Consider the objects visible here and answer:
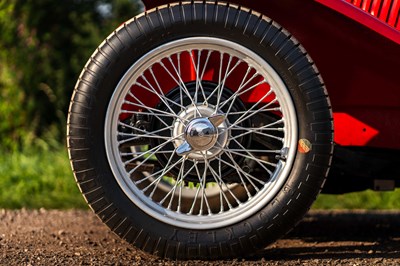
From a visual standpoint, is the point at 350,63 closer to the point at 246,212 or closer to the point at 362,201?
the point at 246,212

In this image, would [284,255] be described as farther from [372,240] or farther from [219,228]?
[372,240]

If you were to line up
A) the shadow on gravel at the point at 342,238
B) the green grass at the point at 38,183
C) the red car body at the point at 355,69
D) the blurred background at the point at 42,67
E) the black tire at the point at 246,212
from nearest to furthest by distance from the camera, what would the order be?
the black tire at the point at 246,212
the red car body at the point at 355,69
the shadow on gravel at the point at 342,238
the green grass at the point at 38,183
the blurred background at the point at 42,67

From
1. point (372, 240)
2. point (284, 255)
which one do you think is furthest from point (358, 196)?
point (284, 255)

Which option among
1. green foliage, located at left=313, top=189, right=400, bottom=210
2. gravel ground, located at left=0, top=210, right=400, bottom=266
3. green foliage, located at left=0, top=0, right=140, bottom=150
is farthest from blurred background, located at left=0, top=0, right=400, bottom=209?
green foliage, located at left=313, top=189, right=400, bottom=210

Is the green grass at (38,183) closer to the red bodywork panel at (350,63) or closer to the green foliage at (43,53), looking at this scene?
the green foliage at (43,53)

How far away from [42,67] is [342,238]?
4203mm

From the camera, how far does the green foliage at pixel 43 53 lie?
723 centimetres

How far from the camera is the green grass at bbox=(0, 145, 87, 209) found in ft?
18.3

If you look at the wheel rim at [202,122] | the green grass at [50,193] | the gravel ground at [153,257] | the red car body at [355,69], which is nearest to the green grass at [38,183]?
the green grass at [50,193]

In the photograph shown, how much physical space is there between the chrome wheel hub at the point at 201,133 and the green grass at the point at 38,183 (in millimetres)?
2309

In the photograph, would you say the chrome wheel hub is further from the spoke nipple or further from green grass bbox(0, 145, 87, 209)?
green grass bbox(0, 145, 87, 209)

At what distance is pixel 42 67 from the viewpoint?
24.8 ft

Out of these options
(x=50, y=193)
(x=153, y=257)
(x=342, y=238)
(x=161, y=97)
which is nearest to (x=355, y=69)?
(x=161, y=97)

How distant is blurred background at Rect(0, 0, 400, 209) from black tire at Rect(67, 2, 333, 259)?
2.81m
